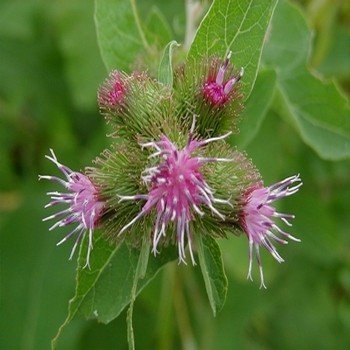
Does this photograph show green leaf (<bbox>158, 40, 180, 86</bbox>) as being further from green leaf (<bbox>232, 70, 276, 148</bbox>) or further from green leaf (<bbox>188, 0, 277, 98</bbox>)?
green leaf (<bbox>232, 70, 276, 148</bbox>)

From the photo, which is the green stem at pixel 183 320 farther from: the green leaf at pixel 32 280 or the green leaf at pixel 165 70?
the green leaf at pixel 165 70

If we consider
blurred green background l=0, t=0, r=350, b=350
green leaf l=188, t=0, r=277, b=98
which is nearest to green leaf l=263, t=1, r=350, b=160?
blurred green background l=0, t=0, r=350, b=350

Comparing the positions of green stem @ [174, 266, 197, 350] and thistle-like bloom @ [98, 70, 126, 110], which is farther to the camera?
green stem @ [174, 266, 197, 350]

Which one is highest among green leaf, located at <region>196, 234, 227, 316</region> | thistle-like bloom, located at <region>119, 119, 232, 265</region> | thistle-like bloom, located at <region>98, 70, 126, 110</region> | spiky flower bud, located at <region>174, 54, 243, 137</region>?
thistle-like bloom, located at <region>98, 70, 126, 110</region>

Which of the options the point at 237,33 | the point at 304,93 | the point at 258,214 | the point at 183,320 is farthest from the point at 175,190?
the point at 183,320

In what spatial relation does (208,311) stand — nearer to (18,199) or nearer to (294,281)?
(294,281)

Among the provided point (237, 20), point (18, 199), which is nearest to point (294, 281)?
point (18, 199)
